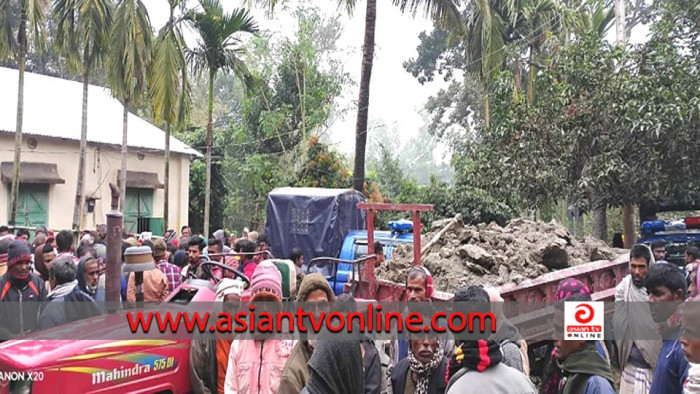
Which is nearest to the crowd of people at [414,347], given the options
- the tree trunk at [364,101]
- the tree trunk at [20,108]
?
the tree trunk at [364,101]

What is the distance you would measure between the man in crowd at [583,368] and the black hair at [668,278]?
1.08 m

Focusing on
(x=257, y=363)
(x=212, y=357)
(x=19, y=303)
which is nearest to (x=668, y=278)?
(x=257, y=363)

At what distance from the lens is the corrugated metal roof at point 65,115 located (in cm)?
2146

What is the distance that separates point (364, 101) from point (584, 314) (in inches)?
435

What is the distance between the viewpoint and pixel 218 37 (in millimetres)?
18953

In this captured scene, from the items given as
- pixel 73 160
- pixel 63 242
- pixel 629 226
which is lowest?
pixel 63 242

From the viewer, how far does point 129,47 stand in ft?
55.7

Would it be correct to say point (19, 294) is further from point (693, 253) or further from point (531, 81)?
point (531, 81)

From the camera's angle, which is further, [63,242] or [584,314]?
[63,242]

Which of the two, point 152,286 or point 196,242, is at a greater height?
point 196,242

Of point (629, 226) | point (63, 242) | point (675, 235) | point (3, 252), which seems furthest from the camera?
point (629, 226)

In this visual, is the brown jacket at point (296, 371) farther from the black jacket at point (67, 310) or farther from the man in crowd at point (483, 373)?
the black jacket at point (67, 310)

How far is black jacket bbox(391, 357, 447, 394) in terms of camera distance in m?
3.62

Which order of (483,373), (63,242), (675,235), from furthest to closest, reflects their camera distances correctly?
(675,235) → (63,242) → (483,373)
